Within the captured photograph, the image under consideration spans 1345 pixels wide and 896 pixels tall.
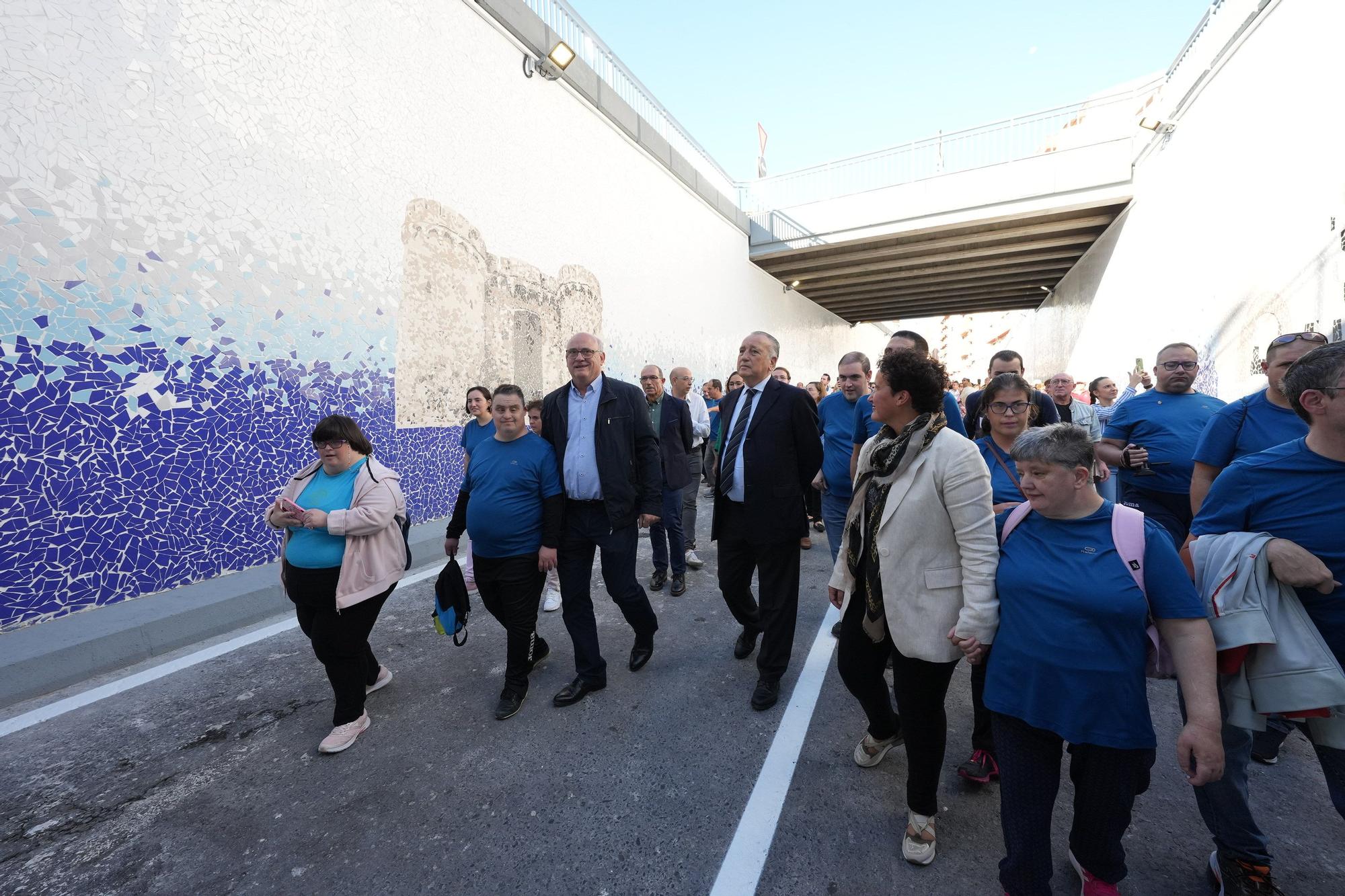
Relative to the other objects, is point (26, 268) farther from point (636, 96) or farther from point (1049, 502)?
point (636, 96)

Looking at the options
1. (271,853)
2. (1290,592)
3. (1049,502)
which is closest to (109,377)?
(271,853)

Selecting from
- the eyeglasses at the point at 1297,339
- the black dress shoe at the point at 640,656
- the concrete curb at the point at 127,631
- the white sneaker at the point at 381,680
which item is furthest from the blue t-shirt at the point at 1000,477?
the concrete curb at the point at 127,631

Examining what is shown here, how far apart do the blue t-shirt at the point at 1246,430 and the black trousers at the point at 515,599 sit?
3206 mm

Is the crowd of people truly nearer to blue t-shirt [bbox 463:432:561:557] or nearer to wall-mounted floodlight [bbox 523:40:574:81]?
blue t-shirt [bbox 463:432:561:557]

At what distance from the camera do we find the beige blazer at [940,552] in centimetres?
174

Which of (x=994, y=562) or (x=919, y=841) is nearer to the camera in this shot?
(x=994, y=562)

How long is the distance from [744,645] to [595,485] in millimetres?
1460

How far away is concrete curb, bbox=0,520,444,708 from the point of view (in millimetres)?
3227

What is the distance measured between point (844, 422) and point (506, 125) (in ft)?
22.1

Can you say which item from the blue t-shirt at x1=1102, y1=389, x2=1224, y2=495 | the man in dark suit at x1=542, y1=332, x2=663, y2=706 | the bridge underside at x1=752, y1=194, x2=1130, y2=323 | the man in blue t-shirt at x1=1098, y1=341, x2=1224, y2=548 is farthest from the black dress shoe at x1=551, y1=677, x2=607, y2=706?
the bridge underside at x1=752, y1=194, x2=1130, y2=323

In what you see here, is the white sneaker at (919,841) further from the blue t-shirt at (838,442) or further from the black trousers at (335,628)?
the black trousers at (335,628)

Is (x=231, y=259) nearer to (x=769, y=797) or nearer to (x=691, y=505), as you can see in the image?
(x=691, y=505)

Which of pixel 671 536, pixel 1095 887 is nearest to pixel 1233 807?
pixel 1095 887

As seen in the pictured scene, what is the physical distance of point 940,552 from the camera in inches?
73.4
